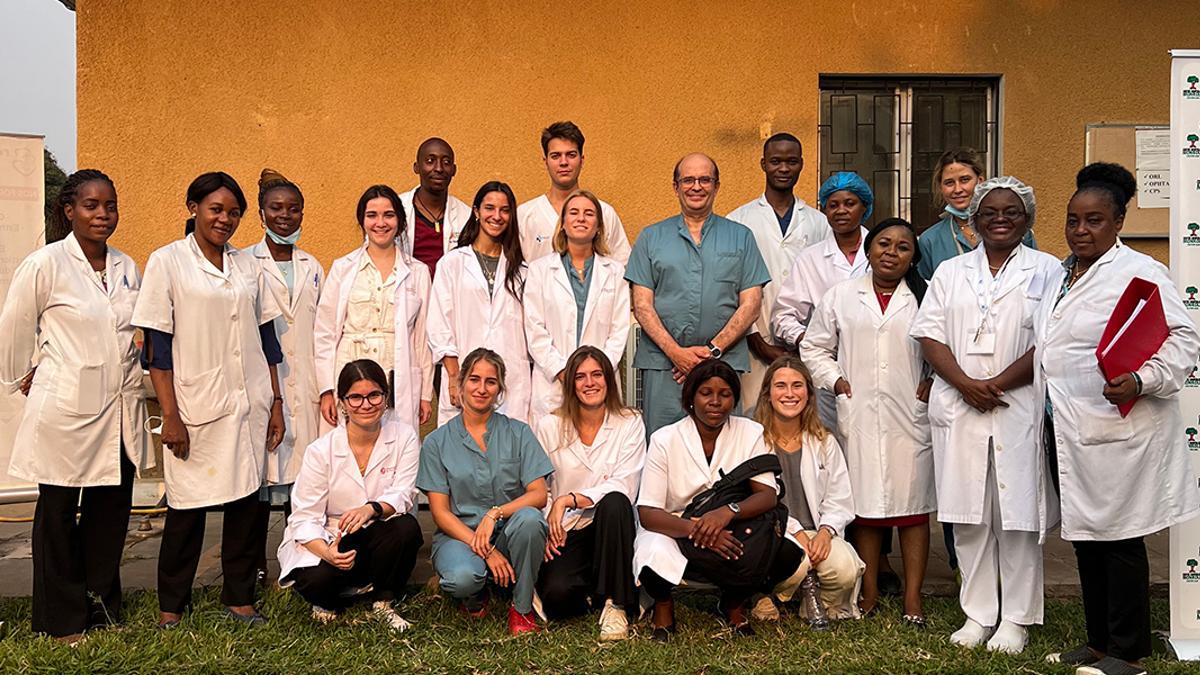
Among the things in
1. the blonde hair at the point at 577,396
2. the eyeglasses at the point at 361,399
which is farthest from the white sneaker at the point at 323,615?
the blonde hair at the point at 577,396

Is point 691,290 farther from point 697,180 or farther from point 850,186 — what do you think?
point 850,186

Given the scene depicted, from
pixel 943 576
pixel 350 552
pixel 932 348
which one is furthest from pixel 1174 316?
pixel 350 552

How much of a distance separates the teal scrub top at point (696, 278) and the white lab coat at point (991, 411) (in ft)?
3.30

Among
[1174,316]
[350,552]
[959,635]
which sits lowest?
[959,635]

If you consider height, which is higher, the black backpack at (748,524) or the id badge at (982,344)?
the id badge at (982,344)

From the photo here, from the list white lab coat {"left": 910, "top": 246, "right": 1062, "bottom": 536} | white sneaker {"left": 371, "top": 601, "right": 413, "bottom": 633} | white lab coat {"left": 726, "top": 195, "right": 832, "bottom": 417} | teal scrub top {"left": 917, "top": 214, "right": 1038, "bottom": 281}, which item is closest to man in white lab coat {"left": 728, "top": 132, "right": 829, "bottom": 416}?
white lab coat {"left": 726, "top": 195, "right": 832, "bottom": 417}

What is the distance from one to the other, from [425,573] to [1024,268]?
317 centimetres

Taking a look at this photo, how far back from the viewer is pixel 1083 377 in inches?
164

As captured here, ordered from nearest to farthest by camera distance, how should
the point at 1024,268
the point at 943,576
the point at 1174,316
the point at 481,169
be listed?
the point at 1174,316, the point at 1024,268, the point at 943,576, the point at 481,169

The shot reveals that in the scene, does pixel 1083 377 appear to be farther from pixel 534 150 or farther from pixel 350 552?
pixel 534 150

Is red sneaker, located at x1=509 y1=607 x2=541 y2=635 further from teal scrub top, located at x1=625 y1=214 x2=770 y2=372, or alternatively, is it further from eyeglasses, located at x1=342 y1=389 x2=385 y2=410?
teal scrub top, located at x1=625 y1=214 x2=770 y2=372

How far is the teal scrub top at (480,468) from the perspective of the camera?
498 cm

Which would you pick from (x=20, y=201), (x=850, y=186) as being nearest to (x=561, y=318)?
(x=850, y=186)

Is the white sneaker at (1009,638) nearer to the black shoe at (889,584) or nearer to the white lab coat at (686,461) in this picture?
the black shoe at (889,584)
